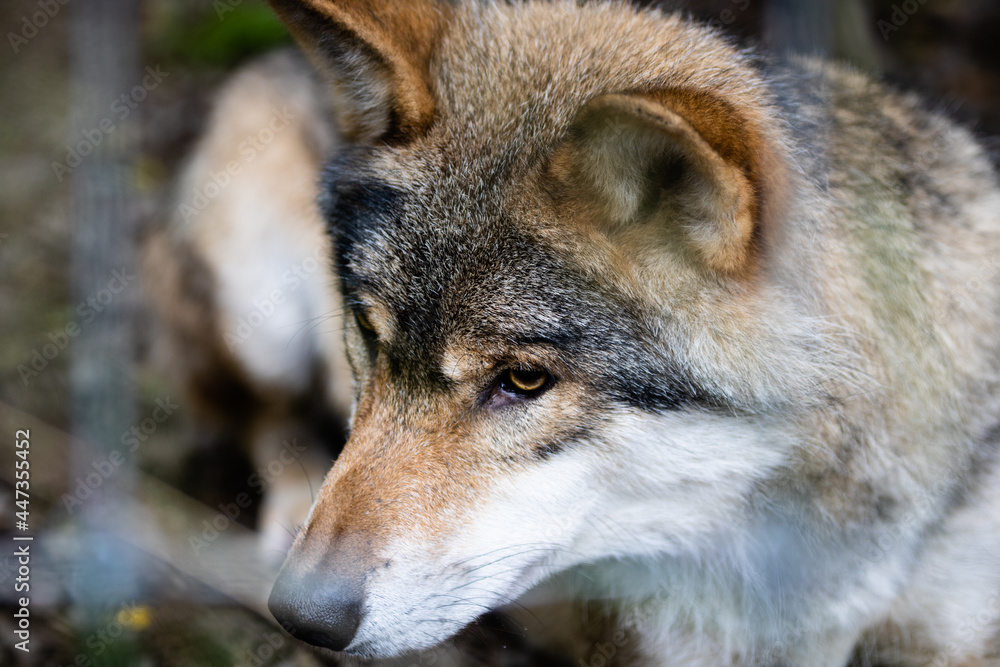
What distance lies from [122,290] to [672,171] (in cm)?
308

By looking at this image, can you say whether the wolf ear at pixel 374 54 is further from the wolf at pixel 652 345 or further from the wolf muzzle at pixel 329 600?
the wolf muzzle at pixel 329 600

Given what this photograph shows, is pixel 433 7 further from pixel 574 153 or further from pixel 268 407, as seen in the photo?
pixel 268 407

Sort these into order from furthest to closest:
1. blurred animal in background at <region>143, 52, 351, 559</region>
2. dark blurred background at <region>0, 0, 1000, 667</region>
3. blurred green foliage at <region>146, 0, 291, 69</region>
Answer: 1. blurred green foliage at <region>146, 0, 291, 69</region>
2. blurred animal in background at <region>143, 52, 351, 559</region>
3. dark blurred background at <region>0, 0, 1000, 667</region>

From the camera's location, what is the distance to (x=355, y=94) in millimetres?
2250

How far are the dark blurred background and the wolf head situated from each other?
84cm

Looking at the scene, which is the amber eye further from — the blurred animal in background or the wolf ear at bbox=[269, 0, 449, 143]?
Answer: the blurred animal in background

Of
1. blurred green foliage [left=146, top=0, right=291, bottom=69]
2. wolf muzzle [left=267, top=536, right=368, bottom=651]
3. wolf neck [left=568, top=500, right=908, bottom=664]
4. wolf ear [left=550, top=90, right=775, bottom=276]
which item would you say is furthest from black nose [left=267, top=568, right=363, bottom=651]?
blurred green foliage [left=146, top=0, right=291, bottom=69]

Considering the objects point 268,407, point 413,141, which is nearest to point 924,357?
point 413,141

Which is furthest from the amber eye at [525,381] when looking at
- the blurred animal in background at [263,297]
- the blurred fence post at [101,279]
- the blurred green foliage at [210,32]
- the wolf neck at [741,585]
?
the blurred green foliage at [210,32]

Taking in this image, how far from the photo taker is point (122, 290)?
3.73 meters

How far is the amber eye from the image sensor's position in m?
1.85

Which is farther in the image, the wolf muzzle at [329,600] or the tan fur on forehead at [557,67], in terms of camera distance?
the tan fur on forehead at [557,67]

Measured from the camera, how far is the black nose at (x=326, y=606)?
5.68 ft

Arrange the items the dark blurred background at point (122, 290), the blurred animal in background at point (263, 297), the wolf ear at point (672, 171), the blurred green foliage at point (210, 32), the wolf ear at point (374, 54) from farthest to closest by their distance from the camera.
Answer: the blurred green foliage at point (210, 32) → the blurred animal in background at point (263, 297) → the dark blurred background at point (122, 290) → the wolf ear at point (374, 54) → the wolf ear at point (672, 171)
